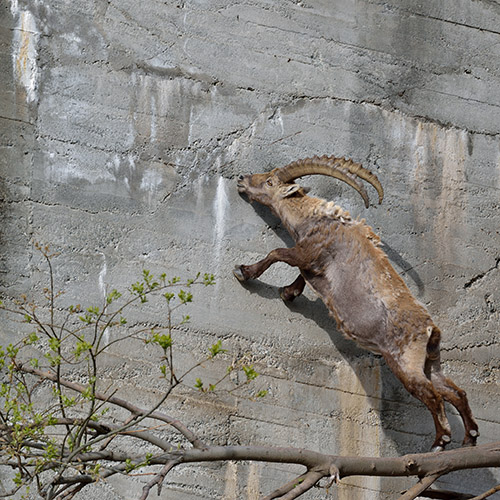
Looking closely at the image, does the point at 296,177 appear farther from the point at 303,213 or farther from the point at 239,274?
the point at 239,274

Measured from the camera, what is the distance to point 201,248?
7.61 m

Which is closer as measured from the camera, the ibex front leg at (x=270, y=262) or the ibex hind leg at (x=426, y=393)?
the ibex hind leg at (x=426, y=393)

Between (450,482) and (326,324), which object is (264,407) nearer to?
(326,324)

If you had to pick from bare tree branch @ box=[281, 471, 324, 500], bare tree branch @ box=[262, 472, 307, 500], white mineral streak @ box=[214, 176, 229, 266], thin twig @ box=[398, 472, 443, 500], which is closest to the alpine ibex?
white mineral streak @ box=[214, 176, 229, 266]

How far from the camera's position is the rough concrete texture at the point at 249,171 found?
7.30 m

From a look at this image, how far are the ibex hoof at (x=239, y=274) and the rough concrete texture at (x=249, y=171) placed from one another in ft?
0.37

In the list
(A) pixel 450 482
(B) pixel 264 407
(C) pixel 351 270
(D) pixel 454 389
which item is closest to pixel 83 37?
(C) pixel 351 270

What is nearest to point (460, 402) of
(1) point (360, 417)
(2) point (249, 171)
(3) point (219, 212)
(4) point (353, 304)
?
(1) point (360, 417)

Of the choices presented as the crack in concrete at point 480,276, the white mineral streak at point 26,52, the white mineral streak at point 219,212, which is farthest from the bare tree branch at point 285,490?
the white mineral streak at point 26,52

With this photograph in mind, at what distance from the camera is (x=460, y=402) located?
6.80 meters

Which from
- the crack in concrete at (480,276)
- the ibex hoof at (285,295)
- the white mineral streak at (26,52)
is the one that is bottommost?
the ibex hoof at (285,295)

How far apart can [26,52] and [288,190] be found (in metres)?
2.72

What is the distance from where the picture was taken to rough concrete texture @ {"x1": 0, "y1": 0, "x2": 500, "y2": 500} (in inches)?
287

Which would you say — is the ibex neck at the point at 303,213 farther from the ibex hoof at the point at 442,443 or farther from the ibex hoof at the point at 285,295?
the ibex hoof at the point at 442,443
